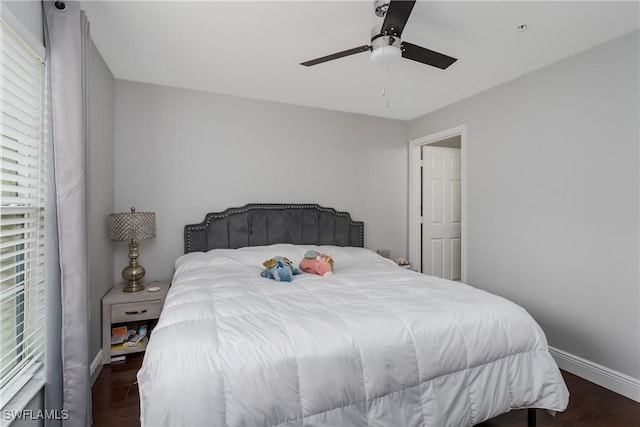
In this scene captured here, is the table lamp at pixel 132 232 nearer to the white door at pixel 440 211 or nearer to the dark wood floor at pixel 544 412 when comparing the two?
the dark wood floor at pixel 544 412

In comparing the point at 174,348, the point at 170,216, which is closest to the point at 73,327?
the point at 174,348

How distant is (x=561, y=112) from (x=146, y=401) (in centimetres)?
323

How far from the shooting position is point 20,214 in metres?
1.54

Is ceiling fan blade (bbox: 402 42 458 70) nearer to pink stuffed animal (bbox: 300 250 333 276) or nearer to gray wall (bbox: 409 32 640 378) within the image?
gray wall (bbox: 409 32 640 378)

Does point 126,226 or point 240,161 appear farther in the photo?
point 240,161

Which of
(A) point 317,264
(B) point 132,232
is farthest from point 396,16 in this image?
(B) point 132,232

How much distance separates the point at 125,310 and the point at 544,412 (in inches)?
118

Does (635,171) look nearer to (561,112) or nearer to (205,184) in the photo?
(561,112)

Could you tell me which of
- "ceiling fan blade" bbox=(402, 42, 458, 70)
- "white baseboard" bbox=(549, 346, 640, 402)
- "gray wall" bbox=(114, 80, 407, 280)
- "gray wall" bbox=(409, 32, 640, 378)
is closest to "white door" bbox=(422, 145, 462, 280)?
"gray wall" bbox=(114, 80, 407, 280)

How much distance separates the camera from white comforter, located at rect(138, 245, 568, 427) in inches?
44.9

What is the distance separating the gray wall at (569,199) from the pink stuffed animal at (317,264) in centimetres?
173

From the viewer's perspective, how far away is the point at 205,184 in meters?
3.19

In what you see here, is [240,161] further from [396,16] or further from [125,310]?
[396,16]

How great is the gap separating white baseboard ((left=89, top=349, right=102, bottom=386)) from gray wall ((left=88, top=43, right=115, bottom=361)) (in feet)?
0.12
